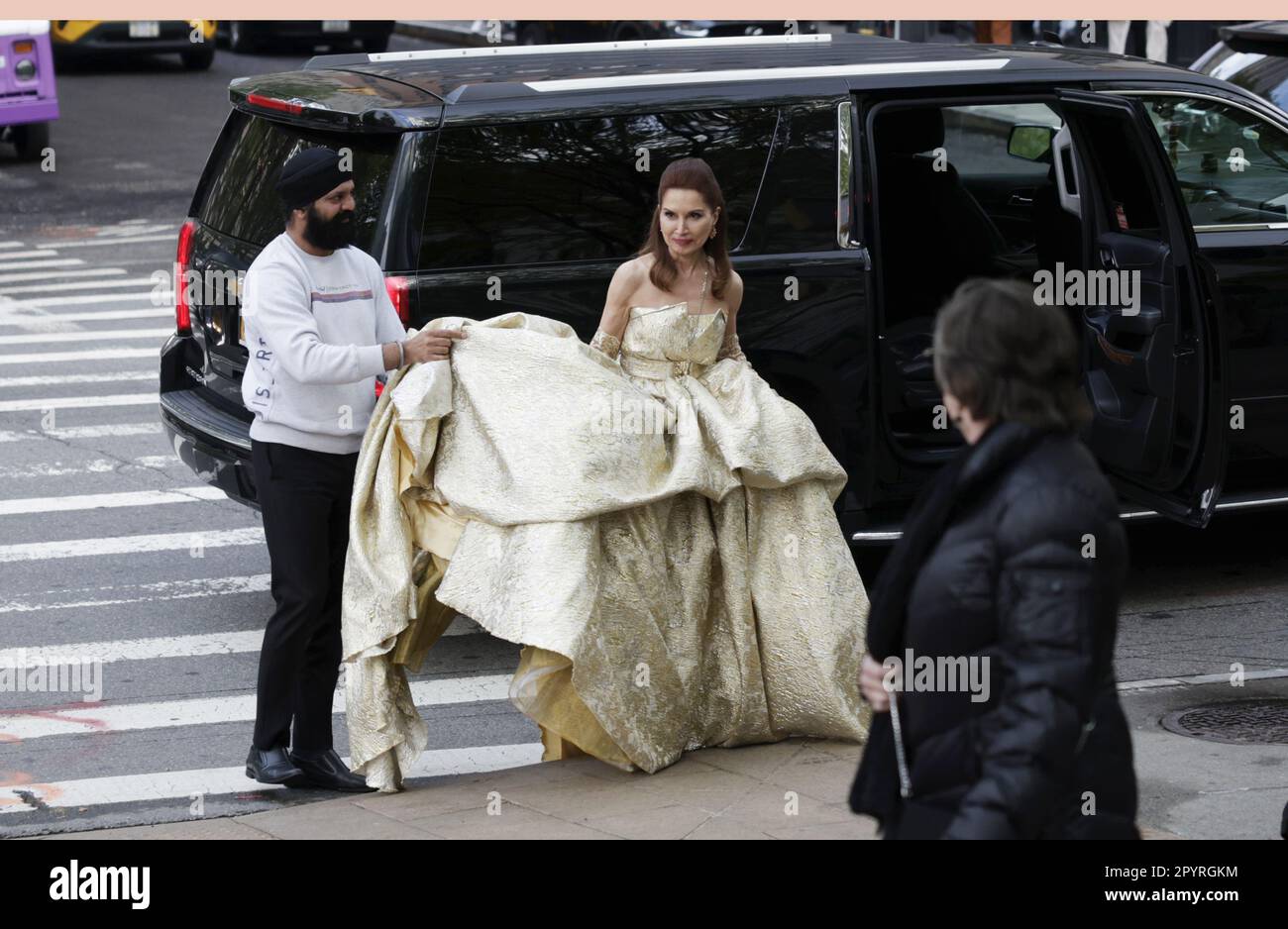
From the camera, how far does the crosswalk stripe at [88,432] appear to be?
35.0 ft

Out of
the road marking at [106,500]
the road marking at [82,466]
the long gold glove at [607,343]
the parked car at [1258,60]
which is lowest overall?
the road marking at [106,500]

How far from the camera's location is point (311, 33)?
88.3 ft

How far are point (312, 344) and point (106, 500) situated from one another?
14.3 feet

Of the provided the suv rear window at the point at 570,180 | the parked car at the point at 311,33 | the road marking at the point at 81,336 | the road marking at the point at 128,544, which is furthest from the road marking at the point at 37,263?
the parked car at the point at 311,33

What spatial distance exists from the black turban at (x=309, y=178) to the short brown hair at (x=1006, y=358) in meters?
2.83

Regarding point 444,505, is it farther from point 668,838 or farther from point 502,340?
point 668,838

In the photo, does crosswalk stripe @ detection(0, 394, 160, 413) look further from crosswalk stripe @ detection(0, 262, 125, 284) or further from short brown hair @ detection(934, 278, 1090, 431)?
short brown hair @ detection(934, 278, 1090, 431)

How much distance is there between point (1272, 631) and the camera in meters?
7.43

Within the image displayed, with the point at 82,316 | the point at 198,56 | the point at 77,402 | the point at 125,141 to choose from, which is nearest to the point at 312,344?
A: the point at 77,402

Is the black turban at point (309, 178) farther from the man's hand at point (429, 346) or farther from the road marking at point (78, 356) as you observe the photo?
the road marking at point (78, 356)

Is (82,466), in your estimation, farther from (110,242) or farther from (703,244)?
(110,242)

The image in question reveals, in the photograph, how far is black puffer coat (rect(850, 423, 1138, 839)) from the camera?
119 inches

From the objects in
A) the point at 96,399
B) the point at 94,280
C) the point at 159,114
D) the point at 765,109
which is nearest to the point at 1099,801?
the point at 765,109

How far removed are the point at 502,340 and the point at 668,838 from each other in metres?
1.62
